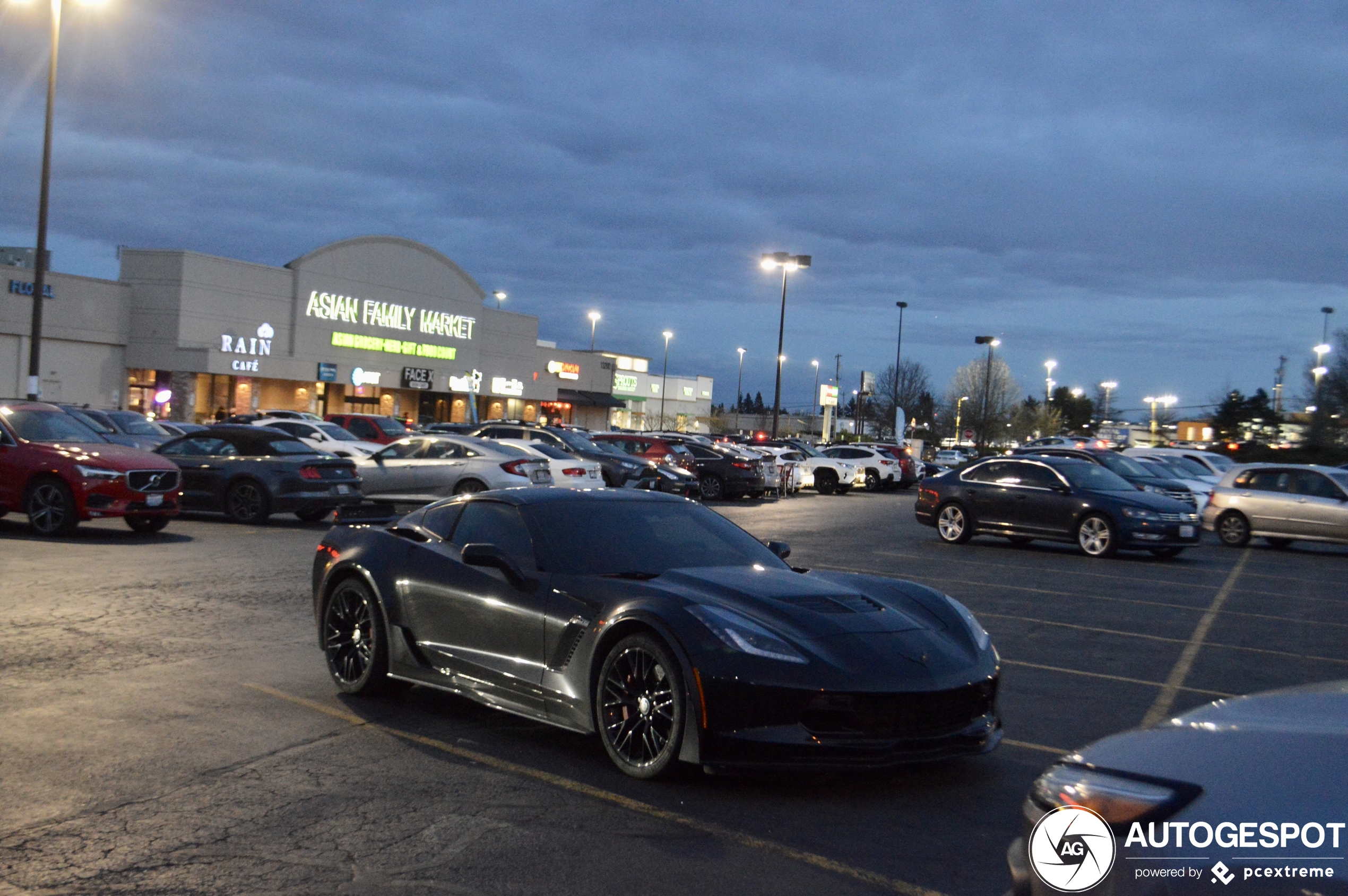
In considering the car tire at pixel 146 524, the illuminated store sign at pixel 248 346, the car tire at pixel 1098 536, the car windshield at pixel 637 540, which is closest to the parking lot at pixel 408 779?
the car windshield at pixel 637 540

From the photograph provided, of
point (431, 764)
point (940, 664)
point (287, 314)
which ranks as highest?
point (287, 314)

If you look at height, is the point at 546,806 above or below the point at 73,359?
below

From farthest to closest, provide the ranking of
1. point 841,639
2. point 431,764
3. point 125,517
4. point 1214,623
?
point 125,517 → point 1214,623 → point 431,764 → point 841,639

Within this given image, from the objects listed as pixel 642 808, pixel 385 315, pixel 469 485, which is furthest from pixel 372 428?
pixel 385 315

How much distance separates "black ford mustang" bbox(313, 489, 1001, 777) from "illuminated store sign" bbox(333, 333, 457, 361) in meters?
52.4

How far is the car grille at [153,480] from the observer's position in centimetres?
1529

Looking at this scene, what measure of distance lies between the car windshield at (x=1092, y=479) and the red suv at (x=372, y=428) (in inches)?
740

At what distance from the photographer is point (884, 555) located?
17.1 meters

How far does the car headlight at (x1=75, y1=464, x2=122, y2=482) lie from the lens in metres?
15.0

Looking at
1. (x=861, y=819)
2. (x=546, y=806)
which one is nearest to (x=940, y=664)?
(x=861, y=819)

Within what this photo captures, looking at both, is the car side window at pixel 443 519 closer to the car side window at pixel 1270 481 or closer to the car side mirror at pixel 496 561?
the car side mirror at pixel 496 561

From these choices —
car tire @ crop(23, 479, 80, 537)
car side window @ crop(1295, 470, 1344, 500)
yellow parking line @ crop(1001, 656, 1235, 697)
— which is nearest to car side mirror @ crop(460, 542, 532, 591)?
yellow parking line @ crop(1001, 656, 1235, 697)

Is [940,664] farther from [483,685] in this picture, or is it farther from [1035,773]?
[483,685]

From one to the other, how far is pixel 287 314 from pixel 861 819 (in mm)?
53493
